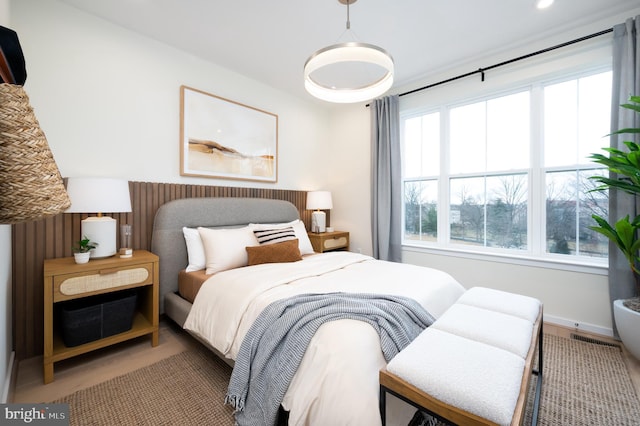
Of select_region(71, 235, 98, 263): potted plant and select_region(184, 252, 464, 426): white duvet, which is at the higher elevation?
select_region(71, 235, 98, 263): potted plant

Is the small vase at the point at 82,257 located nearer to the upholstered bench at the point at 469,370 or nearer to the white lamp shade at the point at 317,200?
the upholstered bench at the point at 469,370

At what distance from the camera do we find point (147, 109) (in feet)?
8.34

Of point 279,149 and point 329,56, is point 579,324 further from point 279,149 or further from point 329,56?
point 279,149

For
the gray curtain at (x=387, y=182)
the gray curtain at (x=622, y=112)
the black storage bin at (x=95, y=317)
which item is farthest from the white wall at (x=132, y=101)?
the black storage bin at (x=95, y=317)

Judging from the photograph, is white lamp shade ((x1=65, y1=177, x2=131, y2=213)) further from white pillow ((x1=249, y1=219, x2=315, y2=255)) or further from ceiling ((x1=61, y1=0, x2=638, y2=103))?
ceiling ((x1=61, y1=0, x2=638, y2=103))

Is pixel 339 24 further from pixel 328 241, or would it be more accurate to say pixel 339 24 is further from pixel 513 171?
pixel 328 241

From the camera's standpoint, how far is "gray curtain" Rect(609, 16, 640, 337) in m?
2.18

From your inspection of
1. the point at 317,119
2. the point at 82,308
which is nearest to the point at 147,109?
the point at 82,308

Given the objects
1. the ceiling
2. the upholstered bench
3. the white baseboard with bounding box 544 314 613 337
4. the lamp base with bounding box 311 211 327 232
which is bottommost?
the white baseboard with bounding box 544 314 613 337

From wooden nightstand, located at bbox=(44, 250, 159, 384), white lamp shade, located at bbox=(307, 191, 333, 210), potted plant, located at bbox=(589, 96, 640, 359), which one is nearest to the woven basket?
wooden nightstand, located at bbox=(44, 250, 159, 384)

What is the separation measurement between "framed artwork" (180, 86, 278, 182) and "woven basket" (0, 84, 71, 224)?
7.93 feet

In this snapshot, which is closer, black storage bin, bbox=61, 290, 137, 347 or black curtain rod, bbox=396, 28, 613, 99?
black storage bin, bbox=61, 290, 137, 347

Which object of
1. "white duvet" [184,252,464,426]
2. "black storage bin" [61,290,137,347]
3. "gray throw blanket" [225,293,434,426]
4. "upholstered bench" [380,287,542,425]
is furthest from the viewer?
"black storage bin" [61,290,137,347]

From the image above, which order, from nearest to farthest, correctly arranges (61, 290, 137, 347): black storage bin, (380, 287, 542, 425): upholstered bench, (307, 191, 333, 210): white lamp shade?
(380, 287, 542, 425): upholstered bench, (61, 290, 137, 347): black storage bin, (307, 191, 333, 210): white lamp shade
